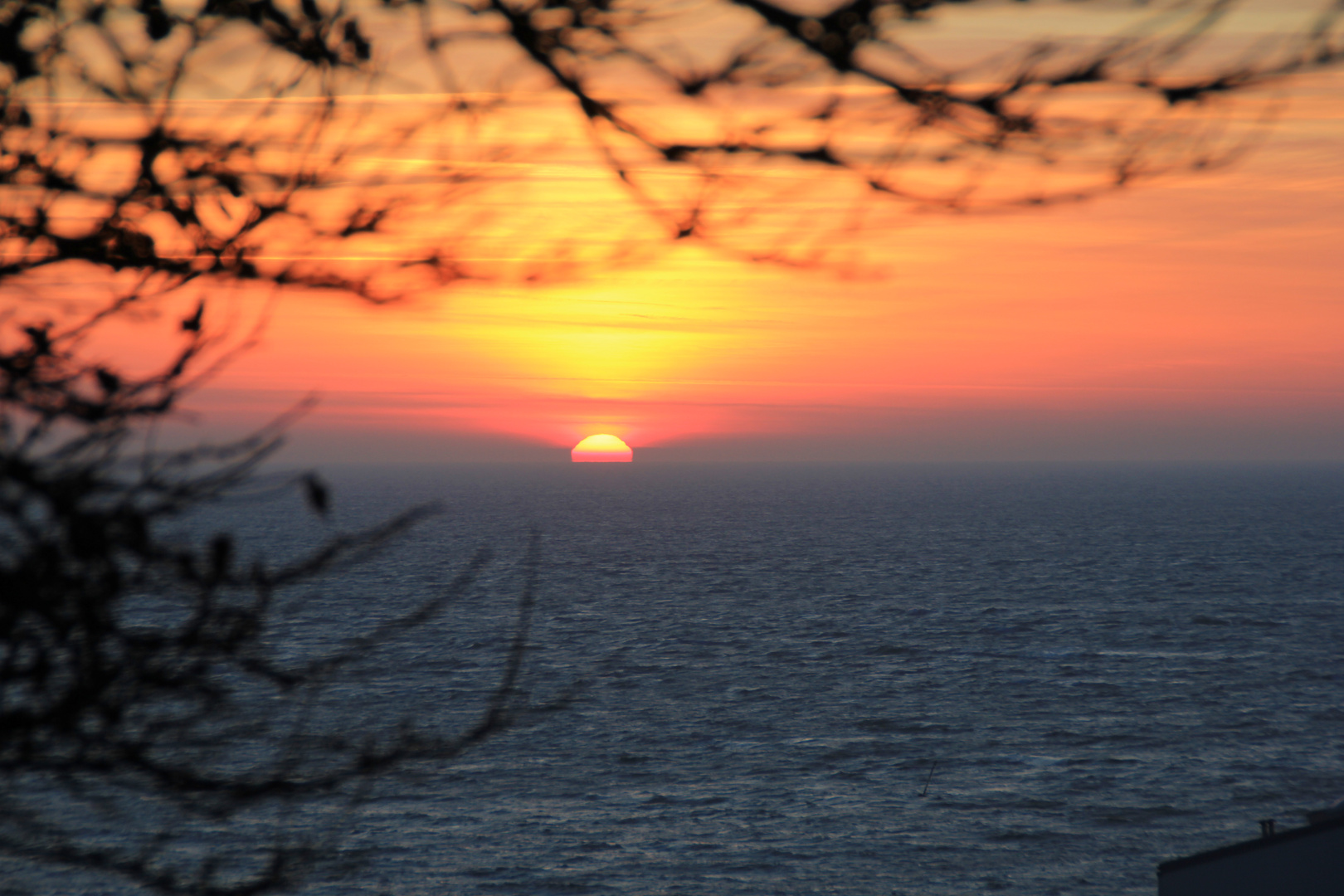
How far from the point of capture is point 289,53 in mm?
3811

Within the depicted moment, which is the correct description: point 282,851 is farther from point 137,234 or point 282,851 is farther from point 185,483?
point 137,234

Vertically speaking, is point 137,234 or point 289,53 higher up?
point 289,53

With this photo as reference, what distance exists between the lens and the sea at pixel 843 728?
43.1m

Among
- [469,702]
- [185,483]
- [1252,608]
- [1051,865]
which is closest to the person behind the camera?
[185,483]

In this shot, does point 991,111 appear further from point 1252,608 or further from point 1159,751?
point 1252,608

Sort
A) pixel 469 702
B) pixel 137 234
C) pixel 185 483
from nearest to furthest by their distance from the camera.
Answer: pixel 185 483
pixel 137 234
pixel 469 702

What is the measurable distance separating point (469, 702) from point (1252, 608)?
74406mm

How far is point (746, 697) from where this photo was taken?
222 feet

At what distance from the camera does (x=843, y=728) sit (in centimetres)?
6112

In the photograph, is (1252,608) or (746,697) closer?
(746,697)

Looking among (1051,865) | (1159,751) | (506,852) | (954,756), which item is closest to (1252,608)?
(1159,751)

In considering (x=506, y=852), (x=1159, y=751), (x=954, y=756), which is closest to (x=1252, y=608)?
(x=1159, y=751)

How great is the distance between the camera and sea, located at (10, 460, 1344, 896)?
43.1 m

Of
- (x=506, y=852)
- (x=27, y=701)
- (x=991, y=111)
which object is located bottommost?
(x=506, y=852)
